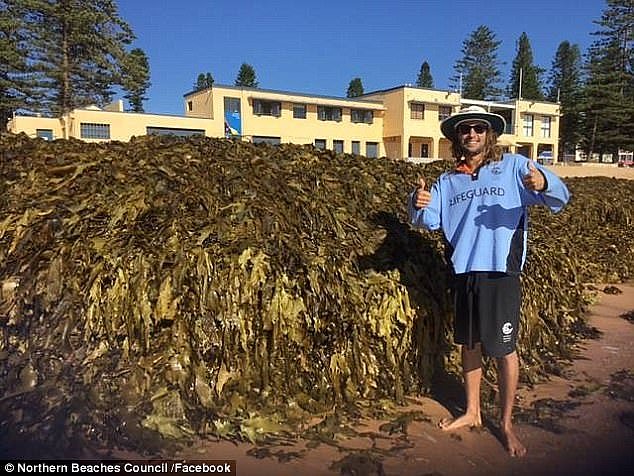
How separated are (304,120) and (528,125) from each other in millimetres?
25031

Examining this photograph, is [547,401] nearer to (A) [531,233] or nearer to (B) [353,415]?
(B) [353,415]

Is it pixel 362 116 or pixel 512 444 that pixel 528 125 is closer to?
pixel 362 116

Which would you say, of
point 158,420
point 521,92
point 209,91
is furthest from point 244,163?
point 521,92

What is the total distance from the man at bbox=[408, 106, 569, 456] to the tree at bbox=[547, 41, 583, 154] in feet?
181

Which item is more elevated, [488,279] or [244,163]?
[244,163]

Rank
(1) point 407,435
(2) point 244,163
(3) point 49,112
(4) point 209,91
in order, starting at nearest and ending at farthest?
1. (1) point 407,435
2. (2) point 244,163
3. (3) point 49,112
4. (4) point 209,91

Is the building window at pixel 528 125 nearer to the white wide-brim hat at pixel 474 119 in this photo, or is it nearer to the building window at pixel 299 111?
the building window at pixel 299 111

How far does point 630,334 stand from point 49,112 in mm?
34372

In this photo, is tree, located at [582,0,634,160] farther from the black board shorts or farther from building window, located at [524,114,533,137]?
the black board shorts

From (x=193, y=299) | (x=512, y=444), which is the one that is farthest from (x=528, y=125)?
(x=193, y=299)

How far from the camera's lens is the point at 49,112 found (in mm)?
32500

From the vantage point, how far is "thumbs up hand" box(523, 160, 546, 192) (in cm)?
274

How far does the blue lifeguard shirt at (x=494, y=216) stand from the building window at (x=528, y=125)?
2183 inches

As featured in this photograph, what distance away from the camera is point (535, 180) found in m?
2.75
